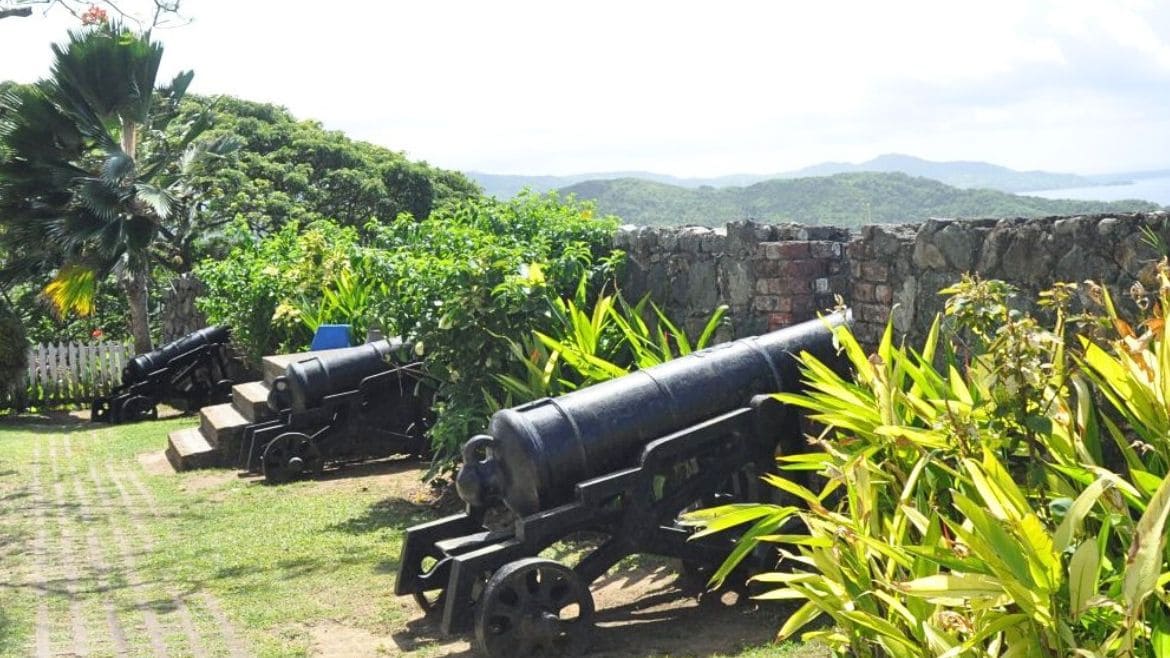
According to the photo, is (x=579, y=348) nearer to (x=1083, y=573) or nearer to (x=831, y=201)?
(x=1083, y=573)

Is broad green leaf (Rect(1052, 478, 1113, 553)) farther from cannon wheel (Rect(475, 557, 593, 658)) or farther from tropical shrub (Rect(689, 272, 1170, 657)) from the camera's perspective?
cannon wheel (Rect(475, 557, 593, 658))

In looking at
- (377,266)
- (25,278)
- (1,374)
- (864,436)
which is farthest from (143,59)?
(864,436)

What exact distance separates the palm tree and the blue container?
21.2 feet

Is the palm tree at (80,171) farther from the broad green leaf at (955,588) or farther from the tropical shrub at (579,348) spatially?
the broad green leaf at (955,588)

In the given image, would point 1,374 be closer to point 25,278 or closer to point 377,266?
point 25,278

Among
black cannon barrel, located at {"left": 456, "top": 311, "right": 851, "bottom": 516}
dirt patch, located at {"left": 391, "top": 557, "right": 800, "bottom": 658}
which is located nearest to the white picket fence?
dirt patch, located at {"left": 391, "top": 557, "right": 800, "bottom": 658}

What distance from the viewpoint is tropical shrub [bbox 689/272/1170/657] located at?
10.1 feet

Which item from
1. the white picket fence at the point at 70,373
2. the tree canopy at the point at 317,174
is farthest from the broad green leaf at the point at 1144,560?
the tree canopy at the point at 317,174

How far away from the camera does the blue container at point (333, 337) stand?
11.6 m

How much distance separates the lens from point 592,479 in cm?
523

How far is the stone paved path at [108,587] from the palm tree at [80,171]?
7040 millimetres

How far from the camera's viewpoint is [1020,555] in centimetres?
311

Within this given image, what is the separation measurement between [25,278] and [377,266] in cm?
975

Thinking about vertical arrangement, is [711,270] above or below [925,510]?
above
